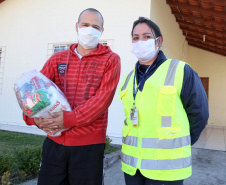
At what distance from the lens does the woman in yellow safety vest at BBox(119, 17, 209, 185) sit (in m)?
1.40

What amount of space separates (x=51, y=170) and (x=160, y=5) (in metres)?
5.84

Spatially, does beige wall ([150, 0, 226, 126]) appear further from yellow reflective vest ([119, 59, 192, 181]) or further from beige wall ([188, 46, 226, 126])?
yellow reflective vest ([119, 59, 192, 181])

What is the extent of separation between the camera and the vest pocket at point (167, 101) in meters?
1.43

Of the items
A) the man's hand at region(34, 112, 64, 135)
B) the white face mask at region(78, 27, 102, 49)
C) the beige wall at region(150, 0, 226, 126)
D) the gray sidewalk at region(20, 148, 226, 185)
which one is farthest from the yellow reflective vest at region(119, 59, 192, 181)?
the beige wall at region(150, 0, 226, 126)

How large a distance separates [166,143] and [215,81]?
35.1 feet

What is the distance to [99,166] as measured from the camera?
166 cm

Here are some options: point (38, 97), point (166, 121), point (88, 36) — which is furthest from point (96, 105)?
point (88, 36)

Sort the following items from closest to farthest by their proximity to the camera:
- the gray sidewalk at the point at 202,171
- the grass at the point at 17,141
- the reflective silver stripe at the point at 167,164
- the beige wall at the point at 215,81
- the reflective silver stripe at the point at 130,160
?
the reflective silver stripe at the point at 167,164 → the reflective silver stripe at the point at 130,160 → the gray sidewalk at the point at 202,171 → the grass at the point at 17,141 → the beige wall at the point at 215,81

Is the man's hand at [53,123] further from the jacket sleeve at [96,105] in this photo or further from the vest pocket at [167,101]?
the vest pocket at [167,101]

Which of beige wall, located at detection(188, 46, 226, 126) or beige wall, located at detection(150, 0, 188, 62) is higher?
beige wall, located at detection(150, 0, 188, 62)

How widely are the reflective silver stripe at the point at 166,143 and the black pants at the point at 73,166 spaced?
0.41 meters

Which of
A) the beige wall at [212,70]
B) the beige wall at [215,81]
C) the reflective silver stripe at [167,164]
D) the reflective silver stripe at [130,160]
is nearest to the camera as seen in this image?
the reflective silver stripe at [167,164]

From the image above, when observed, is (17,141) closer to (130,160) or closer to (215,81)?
(130,160)

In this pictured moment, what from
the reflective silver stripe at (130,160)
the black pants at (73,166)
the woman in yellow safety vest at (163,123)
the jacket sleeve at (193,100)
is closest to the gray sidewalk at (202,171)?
the black pants at (73,166)
